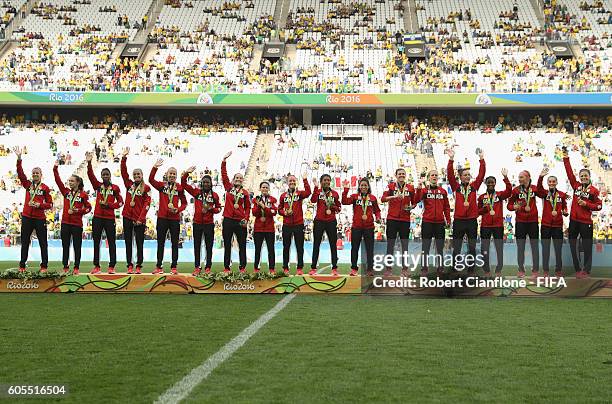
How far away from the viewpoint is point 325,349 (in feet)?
26.2

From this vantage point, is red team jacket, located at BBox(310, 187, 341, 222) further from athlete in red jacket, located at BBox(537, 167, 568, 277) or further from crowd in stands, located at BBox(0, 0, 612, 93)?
crowd in stands, located at BBox(0, 0, 612, 93)

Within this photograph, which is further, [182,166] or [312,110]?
[312,110]

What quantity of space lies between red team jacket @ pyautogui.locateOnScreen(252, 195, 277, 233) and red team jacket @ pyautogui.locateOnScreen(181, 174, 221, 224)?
0.59m

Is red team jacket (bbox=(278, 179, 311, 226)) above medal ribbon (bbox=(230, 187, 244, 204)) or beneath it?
beneath

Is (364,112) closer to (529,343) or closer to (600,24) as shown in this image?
(600,24)

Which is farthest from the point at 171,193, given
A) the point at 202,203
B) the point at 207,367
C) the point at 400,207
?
the point at 207,367

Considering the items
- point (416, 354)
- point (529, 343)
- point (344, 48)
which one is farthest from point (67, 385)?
point (344, 48)

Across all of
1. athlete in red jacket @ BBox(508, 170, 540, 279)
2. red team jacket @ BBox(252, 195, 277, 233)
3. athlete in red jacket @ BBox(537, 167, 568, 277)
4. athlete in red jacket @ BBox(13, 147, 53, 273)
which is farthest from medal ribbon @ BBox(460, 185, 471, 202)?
athlete in red jacket @ BBox(13, 147, 53, 273)

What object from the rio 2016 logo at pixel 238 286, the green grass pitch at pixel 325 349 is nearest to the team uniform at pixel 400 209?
the green grass pitch at pixel 325 349

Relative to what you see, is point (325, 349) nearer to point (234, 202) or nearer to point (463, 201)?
point (463, 201)

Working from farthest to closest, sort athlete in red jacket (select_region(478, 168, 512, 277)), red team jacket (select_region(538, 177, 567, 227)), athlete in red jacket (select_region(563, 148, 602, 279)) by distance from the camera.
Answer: red team jacket (select_region(538, 177, 567, 227)) < athlete in red jacket (select_region(478, 168, 512, 277)) < athlete in red jacket (select_region(563, 148, 602, 279))

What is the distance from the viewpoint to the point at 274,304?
11.7m

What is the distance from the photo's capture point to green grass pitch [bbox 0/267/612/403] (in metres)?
6.39

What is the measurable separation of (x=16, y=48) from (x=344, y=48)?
55.2 ft
